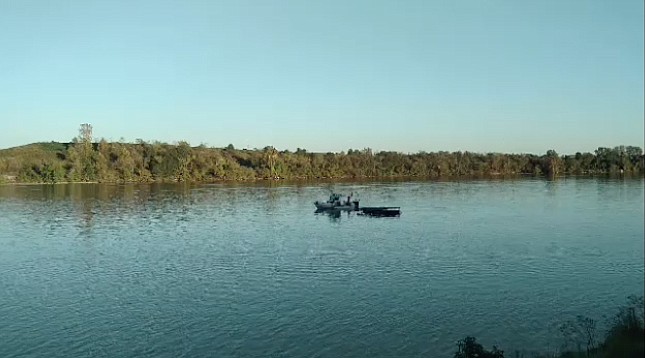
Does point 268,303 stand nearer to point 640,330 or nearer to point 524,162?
point 640,330

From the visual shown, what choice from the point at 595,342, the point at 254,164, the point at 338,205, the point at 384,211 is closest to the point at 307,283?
the point at 595,342

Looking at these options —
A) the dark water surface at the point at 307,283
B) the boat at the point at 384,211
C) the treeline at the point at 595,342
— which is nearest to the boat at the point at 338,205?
the boat at the point at 384,211

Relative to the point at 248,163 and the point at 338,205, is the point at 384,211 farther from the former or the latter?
the point at 248,163

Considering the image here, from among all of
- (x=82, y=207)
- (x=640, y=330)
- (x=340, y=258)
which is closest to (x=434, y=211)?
(x=340, y=258)

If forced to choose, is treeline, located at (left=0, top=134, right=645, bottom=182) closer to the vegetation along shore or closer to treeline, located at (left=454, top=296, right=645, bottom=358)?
the vegetation along shore

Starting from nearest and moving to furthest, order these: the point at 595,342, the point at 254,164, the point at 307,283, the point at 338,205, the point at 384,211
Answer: the point at 595,342
the point at 307,283
the point at 384,211
the point at 338,205
the point at 254,164

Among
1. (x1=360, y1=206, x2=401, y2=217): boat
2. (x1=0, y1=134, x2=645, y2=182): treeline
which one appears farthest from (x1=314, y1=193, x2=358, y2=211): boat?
(x1=0, y1=134, x2=645, y2=182): treeline
